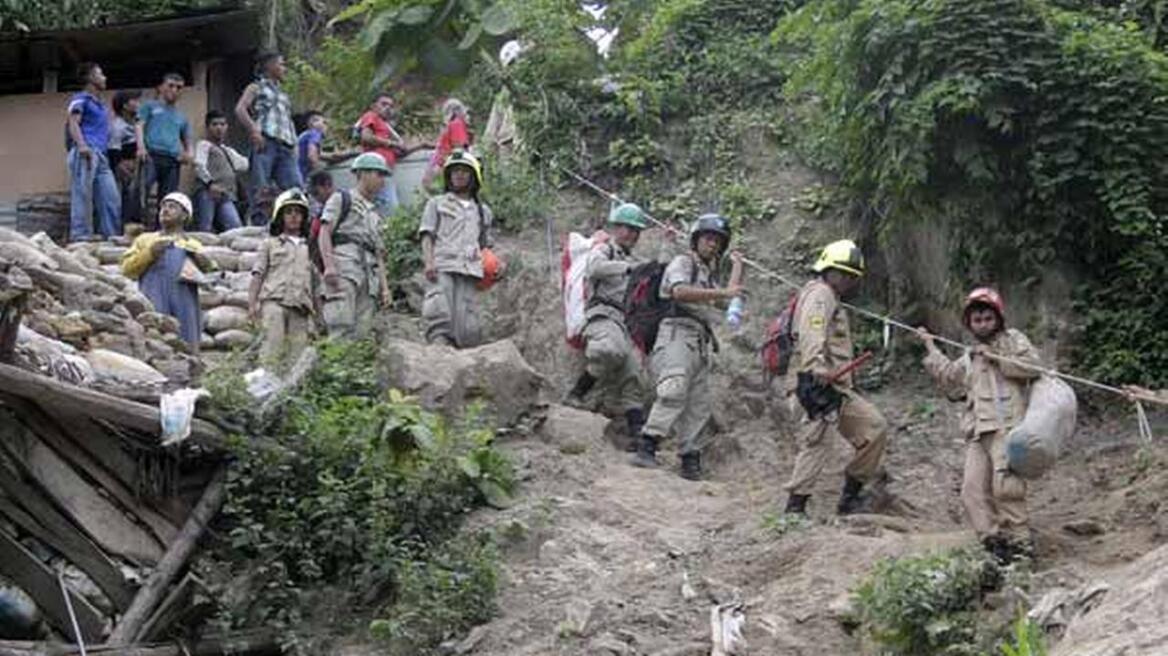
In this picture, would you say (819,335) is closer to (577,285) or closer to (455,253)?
(577,285)

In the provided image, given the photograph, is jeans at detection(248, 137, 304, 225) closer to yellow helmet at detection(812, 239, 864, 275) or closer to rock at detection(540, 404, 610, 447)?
rock at detection(540, 404, 610, 447)

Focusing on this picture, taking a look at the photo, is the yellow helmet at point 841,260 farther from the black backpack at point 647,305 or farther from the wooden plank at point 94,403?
the wooden plank at point 94,403

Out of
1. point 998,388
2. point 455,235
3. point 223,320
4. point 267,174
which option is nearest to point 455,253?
point 455,235

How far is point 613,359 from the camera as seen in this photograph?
13273 mm

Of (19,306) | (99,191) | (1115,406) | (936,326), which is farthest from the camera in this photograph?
(99,191)

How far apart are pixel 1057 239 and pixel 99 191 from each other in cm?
865

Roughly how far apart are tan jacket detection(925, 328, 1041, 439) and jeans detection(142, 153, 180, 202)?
942cm

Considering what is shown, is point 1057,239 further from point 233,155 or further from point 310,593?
point 233,155

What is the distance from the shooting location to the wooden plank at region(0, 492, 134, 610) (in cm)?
1127

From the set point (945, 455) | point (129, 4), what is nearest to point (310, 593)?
point (945, 455)

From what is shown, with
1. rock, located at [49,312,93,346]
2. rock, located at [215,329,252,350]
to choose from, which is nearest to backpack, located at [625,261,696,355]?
rock, located at [215,329,252,350]

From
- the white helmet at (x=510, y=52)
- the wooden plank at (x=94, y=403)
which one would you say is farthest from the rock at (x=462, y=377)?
the white helmet at (x=510, y=52)

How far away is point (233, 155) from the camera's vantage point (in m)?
18.2

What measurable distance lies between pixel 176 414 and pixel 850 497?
4.20 m
